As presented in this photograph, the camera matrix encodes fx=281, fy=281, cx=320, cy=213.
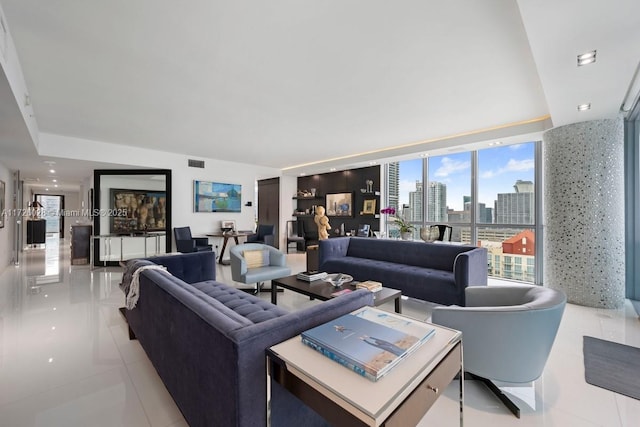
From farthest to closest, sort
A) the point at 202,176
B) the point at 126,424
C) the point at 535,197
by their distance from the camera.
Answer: the point at 202,176, the point at 535,197, the point at 126,424

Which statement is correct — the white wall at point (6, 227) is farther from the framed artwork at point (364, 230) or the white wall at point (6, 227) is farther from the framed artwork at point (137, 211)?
the framed artwork at point (364, 230)

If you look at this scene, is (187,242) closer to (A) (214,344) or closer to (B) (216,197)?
(B) (216,197)

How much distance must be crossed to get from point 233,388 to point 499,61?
10.8ft

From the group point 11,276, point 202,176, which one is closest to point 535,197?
point 202,176

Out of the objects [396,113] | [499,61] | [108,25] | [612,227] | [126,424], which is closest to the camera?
[126,424]

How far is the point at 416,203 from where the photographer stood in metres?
6.56

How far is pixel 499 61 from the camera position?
104 inches

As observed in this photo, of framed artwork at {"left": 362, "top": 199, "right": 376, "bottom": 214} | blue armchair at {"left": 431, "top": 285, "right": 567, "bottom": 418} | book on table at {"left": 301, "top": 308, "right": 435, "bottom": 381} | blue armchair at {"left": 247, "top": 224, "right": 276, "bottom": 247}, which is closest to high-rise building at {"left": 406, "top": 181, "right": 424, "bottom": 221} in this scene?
framed artwork at {"left": 362, "top": 199, "right": 376, "bottom": 214}

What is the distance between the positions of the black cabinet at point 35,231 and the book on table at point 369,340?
13529 millimetres

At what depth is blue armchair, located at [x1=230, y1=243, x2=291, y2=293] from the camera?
369cm

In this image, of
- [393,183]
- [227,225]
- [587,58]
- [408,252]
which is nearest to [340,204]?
[393,183]

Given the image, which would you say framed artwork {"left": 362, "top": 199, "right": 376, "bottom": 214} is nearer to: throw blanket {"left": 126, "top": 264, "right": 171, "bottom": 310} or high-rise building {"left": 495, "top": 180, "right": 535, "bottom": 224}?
high-rise building {"left": 495, "top": 180, "right": 535, "bottom": 224}

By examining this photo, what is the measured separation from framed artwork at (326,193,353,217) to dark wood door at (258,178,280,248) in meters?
1.70

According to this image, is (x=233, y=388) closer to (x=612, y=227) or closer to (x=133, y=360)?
(x=133, y=360)
